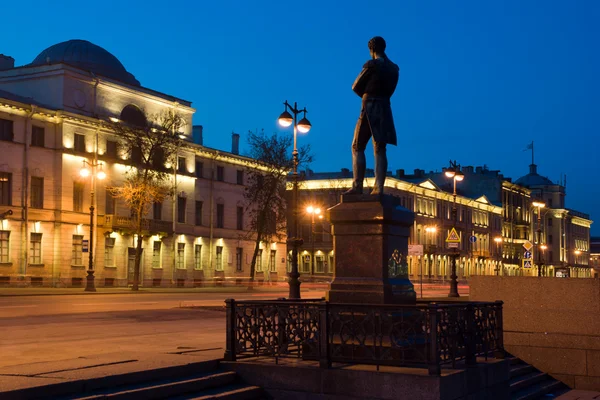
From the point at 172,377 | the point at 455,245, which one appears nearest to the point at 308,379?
the point at 172,377

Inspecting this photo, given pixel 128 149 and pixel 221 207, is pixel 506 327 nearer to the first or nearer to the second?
pixel 128 149

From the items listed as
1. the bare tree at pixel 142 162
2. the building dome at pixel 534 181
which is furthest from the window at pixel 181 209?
the building dome at pixel 534 181

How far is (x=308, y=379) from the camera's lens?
10.9m

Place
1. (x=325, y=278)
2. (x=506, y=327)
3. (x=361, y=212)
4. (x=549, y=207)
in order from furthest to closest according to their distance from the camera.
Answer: (x=549, y=207), (x=325, y=278), (x=506, y=327), (x=361, y=212)

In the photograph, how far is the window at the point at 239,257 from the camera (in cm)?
7769

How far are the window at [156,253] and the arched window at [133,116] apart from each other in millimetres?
9477

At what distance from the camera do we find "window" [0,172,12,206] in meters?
53.7

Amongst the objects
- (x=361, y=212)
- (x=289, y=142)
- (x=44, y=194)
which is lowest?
(x=361, y=212)

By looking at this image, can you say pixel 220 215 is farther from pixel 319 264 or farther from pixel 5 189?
pixel 5 189

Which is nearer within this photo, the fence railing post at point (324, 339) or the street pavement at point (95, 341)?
the street pavement at point (95, 341)

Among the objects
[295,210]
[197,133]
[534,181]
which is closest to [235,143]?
[197,133]

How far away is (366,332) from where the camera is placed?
11172mm

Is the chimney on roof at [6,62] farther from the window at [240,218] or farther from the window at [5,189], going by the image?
the window at [240,218]

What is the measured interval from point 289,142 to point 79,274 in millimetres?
18460
